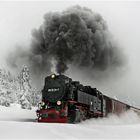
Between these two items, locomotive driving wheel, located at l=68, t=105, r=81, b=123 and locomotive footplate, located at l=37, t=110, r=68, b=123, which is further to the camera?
locomotive driving wheel, located at l=68, t=105, r=81, b=123

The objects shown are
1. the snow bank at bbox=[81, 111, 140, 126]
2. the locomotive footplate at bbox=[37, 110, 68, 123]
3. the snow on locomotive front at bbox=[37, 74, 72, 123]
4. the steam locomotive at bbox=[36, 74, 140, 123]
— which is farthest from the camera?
the snow bank at bbox=[81, 111, 140, 126]

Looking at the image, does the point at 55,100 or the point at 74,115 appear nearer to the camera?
the point at 74,115

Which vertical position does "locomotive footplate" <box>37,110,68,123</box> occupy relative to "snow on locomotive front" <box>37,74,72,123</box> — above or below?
below

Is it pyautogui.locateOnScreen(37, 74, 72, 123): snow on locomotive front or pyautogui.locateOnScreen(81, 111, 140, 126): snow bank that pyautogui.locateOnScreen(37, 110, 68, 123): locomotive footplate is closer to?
pyautogui.locateOnScreen(37, 74, 72, 123): snow on locomotive front

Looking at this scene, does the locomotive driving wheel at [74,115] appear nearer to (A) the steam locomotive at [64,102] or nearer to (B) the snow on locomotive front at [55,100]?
(A) the steam locomotive at [64,102]

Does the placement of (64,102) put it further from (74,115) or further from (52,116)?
(52,116)

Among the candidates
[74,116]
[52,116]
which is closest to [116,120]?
[74,116]

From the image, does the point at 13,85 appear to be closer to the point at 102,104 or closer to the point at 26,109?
the point at 26,109

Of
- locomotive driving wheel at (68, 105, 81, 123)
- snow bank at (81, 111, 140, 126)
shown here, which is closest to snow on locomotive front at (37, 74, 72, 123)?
locomotive driving wheel at (68, 105, 81, 123)

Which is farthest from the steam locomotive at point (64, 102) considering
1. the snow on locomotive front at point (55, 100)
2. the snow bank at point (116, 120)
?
the snow bank at point (116, 120)

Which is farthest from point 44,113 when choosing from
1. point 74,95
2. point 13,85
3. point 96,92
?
point 13,85

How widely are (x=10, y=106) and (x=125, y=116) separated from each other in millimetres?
27082

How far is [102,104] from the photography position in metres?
25.4

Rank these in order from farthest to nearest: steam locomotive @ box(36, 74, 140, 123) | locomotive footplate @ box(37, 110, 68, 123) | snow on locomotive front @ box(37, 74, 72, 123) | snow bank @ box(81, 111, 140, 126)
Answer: snow bank @ box(81, 111, 140, 126) → steam locomotive @ box(36, 74, 140, 123) → snow on locomotive front @ box(37, 74, 72, 123) → locomotive footplate @ box(37, 110, 68, 123)
